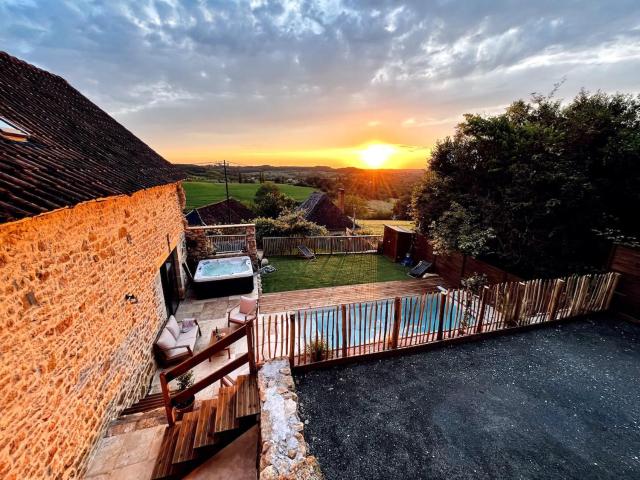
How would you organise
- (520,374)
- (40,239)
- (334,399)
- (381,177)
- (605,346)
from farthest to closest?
(381,177), (605,346), (520,374), (334,399), (40,239)

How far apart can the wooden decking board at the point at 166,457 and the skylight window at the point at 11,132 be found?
4.68 metres

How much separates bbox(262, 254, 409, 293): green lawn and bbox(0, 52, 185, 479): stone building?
17.8ft

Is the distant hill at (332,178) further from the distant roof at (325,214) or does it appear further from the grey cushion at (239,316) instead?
the grey cushion at (239,316)

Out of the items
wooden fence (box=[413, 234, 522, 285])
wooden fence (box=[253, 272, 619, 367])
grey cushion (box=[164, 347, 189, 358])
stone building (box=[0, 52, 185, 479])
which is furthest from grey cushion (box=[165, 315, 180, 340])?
wooden fence (box=[413, 234, 522, 285])

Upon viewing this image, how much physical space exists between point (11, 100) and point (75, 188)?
360 centimetres

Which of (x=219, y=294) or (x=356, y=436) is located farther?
(x=219, y=294)

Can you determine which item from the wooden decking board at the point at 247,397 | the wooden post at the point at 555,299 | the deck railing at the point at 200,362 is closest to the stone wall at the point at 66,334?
the deck railing at the point at 200,362

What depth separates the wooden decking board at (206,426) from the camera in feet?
13.1

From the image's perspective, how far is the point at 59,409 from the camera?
10.6 ft

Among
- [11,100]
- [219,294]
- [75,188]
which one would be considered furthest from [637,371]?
[11,100]

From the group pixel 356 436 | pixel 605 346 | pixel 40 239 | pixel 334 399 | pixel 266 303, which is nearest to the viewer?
pixel 40 239

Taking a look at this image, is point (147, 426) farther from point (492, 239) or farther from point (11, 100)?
point (492, 239)

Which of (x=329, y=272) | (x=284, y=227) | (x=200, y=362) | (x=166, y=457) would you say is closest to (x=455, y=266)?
(x=329, y=272)

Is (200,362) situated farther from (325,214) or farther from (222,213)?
(222,213)
